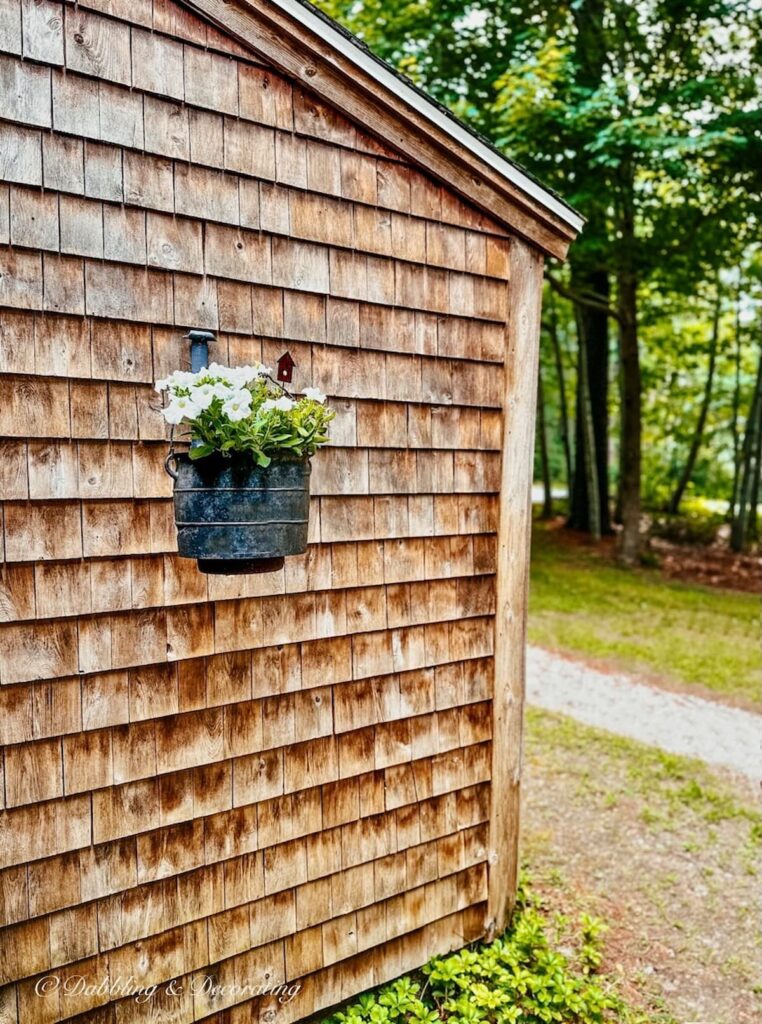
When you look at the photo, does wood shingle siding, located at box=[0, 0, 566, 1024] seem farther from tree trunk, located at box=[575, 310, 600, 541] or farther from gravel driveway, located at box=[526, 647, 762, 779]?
tree trunk, located at box=[575, 310, 600, 541]

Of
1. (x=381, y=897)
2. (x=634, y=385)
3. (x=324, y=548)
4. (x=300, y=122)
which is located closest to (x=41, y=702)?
(x=324, y=548)

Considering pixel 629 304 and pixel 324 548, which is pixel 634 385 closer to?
pixel 629 304

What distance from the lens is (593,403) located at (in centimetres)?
1252

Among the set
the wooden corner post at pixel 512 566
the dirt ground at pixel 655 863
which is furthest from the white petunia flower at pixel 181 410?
the dirt ground at pixel 655 863

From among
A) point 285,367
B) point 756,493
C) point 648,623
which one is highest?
point 285,367

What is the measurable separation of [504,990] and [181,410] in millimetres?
2511

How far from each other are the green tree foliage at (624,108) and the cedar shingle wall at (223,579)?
6334 millimetres

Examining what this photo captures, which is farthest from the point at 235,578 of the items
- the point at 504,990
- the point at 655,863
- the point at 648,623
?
the point at 648,623

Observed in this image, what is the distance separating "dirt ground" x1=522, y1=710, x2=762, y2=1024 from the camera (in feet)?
10.2

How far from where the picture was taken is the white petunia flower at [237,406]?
1953 mm

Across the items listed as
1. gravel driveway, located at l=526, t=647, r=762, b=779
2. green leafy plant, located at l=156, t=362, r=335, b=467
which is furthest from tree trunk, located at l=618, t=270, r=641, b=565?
green leafy plant, located at l=156, t=362, r=335, b=467

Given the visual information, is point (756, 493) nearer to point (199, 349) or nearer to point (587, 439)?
point (587, 439)

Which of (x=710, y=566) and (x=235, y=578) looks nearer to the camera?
(x=235, y=578)

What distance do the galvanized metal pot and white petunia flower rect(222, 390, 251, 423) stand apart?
114mm
